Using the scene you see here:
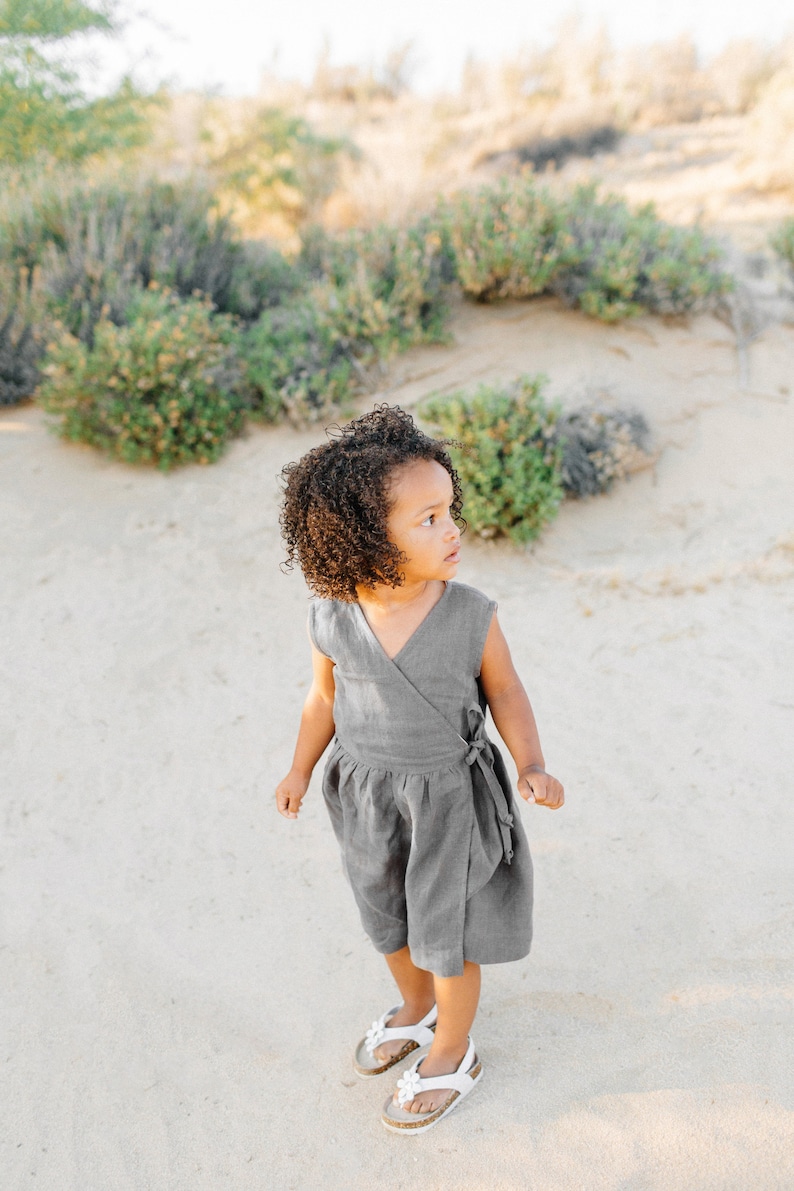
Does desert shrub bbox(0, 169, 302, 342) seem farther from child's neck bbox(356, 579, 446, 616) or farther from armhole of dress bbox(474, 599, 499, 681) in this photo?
armhole of dress bbox(474, 599, 499, 681)

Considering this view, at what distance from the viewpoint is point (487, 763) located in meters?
1.79

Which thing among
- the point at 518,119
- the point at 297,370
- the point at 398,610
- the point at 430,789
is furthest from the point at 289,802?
the point at 518,119

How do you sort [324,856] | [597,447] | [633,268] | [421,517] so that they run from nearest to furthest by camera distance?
[421,517] < [324,856] < [597,447] < [633,268]

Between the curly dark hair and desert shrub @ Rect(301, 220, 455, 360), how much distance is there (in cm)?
414

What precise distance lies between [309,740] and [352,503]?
69 centimetres

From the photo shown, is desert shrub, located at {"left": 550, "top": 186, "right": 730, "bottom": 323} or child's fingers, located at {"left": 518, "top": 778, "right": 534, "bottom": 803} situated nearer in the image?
child's fingers, located at {"left": 518, "top": 778, "right": 534, "bottom": 803}

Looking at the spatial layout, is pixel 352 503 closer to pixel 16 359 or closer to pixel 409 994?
pixel 409 994

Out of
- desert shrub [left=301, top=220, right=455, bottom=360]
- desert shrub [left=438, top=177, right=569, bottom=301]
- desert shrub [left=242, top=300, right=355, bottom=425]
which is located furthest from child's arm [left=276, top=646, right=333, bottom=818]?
desert shrub [left=438, top=177, right=569, bottom=301]

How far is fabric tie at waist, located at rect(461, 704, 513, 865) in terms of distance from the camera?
68.7 inches

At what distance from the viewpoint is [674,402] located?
18.4ft

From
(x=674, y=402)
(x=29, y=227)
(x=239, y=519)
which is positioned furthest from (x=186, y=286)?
(x=674, y=402)

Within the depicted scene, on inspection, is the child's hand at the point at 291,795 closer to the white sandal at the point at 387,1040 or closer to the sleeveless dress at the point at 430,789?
the sleeveless dress at the point at 430,789

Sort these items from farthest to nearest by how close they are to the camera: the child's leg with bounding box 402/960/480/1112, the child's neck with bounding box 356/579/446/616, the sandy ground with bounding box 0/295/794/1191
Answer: the sandy ground with bounding box 0/295/794/1191 < the child's leg with bounding box 402/960/480/1112 < the child's neck with bounding box 356/579/446/616

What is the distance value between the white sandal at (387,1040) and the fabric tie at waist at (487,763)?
2.35ft
